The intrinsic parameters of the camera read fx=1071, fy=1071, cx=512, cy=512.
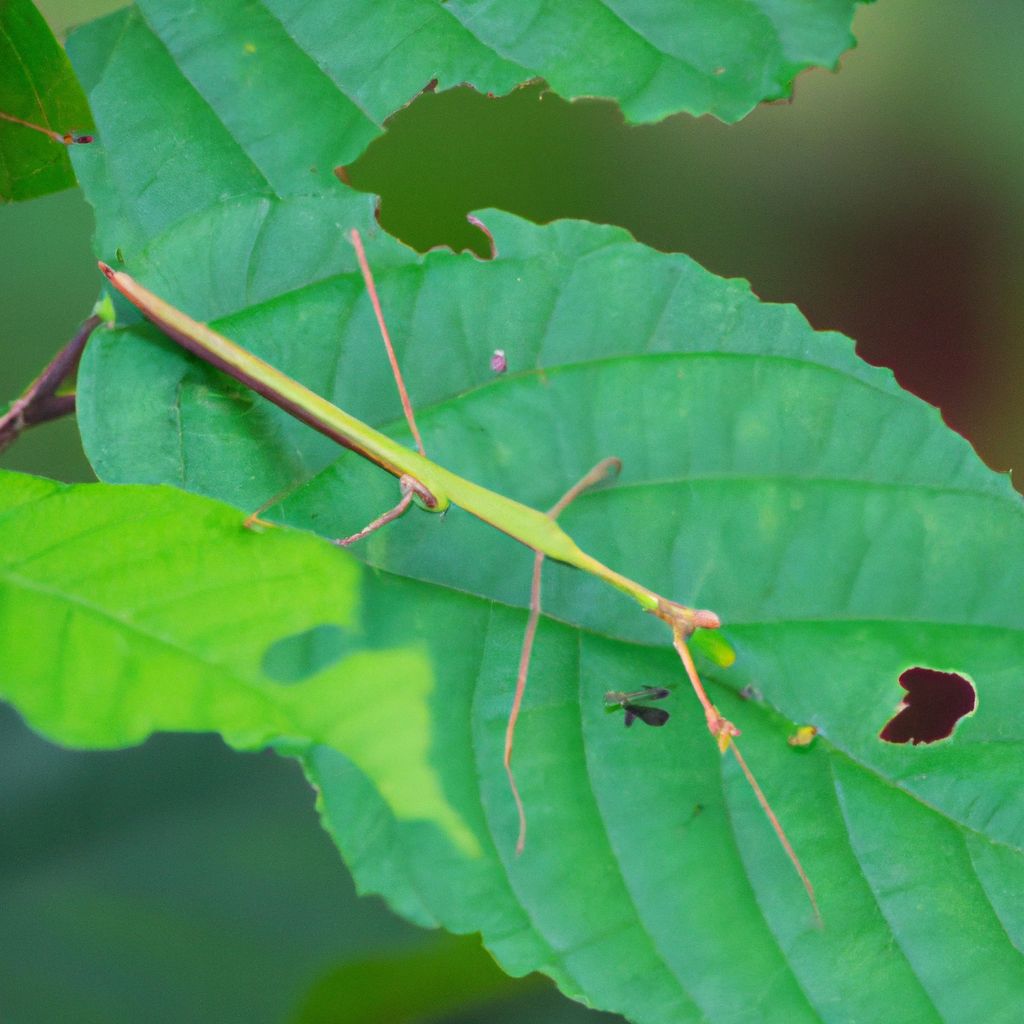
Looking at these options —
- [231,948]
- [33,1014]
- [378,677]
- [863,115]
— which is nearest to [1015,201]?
[863,115]

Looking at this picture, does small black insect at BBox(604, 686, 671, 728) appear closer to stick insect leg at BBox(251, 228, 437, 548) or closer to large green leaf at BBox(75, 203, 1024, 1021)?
large green leaf at BBox(75, 203, 1024, 1021)

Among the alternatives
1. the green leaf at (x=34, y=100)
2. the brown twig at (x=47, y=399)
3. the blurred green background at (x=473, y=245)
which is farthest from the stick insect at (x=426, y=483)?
the blurred green background at (x=473, y=245)

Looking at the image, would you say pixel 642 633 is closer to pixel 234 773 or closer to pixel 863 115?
pixel 234 773

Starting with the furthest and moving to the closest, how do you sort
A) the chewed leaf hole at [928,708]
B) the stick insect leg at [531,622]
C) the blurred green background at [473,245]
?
the blurred green background at [473,245]
the chewed leaf hole at [928,708]
the stick insect leg at [531,622]

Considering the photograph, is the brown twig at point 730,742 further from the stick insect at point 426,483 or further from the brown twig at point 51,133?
the brown twig at point 51,133

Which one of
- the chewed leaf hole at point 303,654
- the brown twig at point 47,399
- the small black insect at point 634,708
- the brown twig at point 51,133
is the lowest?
the small black insect at point 634,708
